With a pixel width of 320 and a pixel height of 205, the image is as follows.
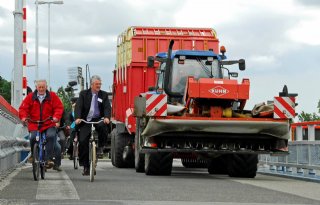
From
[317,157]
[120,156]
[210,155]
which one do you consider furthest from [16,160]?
[317,157]

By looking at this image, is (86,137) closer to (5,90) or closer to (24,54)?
(24,54)

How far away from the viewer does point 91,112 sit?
16.0 meters

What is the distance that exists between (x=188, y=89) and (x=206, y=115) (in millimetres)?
617

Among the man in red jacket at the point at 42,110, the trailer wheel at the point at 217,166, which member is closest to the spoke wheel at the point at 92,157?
the man in red jacket at the point at 42,110

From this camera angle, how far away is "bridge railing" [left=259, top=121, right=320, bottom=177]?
1880cm

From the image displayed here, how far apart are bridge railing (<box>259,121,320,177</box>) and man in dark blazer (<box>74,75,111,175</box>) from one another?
4702 millimetres

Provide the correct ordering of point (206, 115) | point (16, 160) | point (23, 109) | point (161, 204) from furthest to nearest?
point (16, 160), point (206, 115), point (23, 109), point (161, 204)

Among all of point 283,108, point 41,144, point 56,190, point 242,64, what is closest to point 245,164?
point 283,108

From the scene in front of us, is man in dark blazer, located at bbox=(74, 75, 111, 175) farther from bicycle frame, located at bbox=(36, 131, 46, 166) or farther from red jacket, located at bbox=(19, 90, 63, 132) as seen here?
bicycle frame, located at bbox=(36, 131, 46, 166)

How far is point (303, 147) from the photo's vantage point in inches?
774

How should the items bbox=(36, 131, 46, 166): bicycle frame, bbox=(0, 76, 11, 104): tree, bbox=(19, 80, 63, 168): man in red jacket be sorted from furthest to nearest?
bbox=(0, 76, 11, 104): tree < bbox=(19, 80, 63, 168): man in red jacket < bbox=(36, 131, 46, 166): bicycle frame

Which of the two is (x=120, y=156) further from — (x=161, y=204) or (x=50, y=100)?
(x=161, y=204)

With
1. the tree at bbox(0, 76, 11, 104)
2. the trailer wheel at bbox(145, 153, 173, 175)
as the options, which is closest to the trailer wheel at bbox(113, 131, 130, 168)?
the trailer wheel at bbox(145, 153, 173, 175)

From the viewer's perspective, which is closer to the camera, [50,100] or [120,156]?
[50,100]
